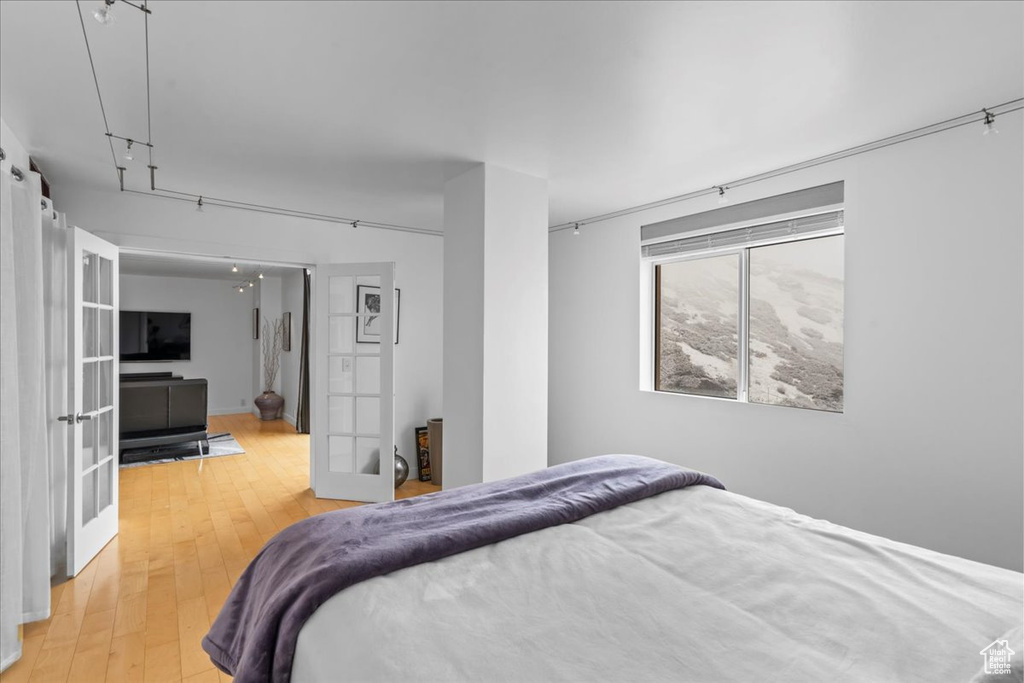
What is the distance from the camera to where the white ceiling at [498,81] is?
1729mm

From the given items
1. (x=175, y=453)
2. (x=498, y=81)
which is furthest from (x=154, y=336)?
(x=498, y=81)

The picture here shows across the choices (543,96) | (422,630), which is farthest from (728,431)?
(422,630)

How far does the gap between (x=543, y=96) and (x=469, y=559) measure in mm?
1920

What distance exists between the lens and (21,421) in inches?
91.0

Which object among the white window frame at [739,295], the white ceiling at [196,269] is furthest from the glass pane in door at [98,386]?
the white window frame at [739,295]

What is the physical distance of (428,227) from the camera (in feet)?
16.2

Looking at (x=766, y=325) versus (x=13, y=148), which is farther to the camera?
Answer: (x=766, y=325)

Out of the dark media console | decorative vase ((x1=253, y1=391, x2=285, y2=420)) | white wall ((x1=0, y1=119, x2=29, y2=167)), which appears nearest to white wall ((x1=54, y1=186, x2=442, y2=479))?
white wall ((x1=0, y1=119, x2=29, y2=167))

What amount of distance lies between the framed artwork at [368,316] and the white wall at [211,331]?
5078mm

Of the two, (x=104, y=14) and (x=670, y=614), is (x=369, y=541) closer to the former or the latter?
(x=670, y=614)

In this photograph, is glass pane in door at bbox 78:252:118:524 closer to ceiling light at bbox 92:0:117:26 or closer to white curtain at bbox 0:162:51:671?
white curtain at bbox 0:162:51:671

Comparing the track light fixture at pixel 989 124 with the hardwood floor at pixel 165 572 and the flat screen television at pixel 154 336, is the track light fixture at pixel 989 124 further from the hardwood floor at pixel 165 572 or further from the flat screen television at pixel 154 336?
the flat screen television at pixel 154 336

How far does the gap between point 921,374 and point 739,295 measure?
4.11 feet

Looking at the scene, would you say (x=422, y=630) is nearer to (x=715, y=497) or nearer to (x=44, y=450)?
(x=715, y=497)
